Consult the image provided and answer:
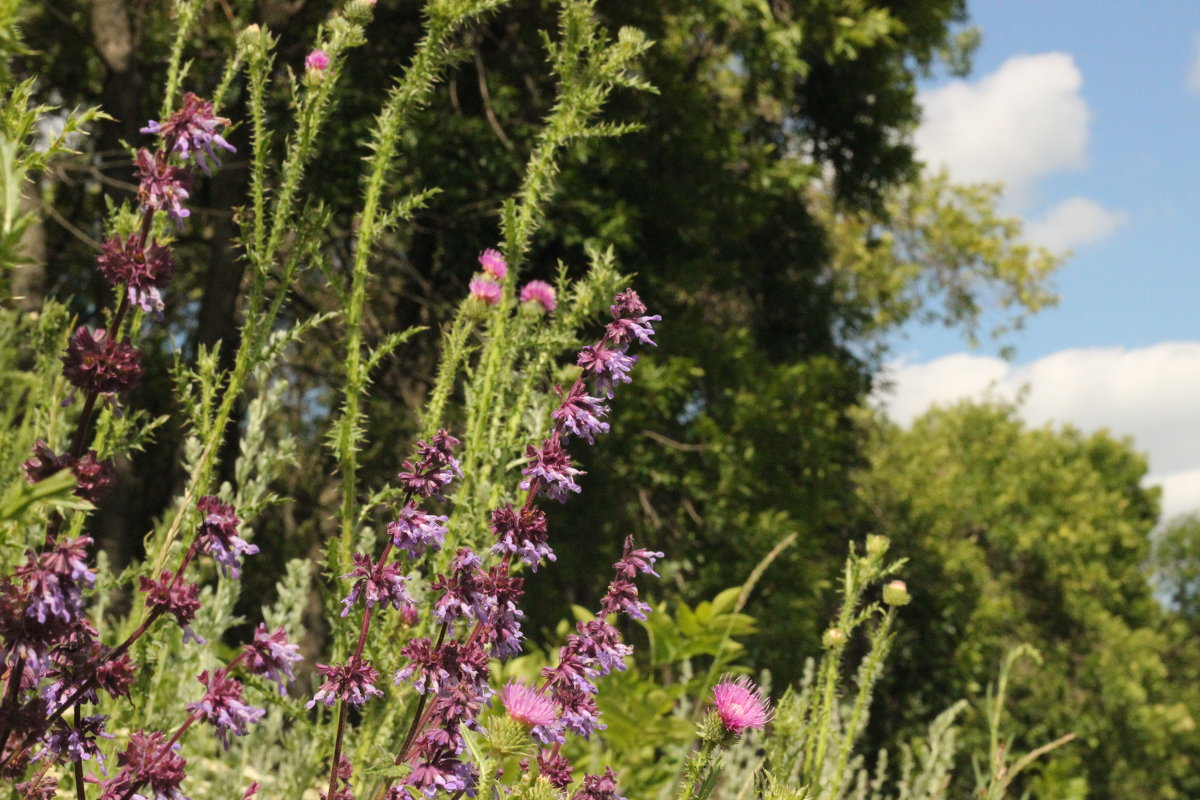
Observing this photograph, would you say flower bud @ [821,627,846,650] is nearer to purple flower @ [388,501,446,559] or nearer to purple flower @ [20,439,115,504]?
purple flower @ [388,501,446,559]

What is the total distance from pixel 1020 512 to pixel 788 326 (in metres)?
15.6

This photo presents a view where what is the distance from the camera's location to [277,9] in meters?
7.05

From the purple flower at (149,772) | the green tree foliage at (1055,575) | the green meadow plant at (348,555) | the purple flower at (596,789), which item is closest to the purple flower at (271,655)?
the green meadow plant at (348,555)

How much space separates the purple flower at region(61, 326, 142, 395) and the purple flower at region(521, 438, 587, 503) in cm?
50

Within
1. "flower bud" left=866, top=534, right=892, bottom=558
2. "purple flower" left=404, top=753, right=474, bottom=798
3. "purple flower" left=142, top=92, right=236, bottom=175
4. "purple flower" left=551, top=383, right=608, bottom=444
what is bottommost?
"purple flower" left=404, top=753, right=474, bottom=798

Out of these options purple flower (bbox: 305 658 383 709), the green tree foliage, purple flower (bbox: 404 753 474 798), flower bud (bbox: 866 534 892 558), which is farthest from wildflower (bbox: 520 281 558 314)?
the green tree foliage

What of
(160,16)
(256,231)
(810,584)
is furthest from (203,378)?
(160,16)

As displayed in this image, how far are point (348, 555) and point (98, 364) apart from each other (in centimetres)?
76

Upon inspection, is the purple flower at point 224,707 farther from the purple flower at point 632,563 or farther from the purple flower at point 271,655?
the purple flower at point 632,563

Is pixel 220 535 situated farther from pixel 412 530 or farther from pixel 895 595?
pixel 895 595

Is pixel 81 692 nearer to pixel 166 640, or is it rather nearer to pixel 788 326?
pixel 166 640

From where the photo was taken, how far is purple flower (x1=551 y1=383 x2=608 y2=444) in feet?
4.80

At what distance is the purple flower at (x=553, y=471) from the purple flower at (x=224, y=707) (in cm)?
43

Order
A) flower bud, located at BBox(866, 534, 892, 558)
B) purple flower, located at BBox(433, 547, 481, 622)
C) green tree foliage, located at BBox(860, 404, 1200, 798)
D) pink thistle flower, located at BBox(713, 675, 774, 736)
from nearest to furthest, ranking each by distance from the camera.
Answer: pink thistle flower, located at BBox(713, 675, 774, 736), purple flower, located at BBox(433, 547, 481, 622), flower bud, located at BBox(866, 534, 892, 558), green tree foliage, located at BBox(860, 404, 1200, 798)
